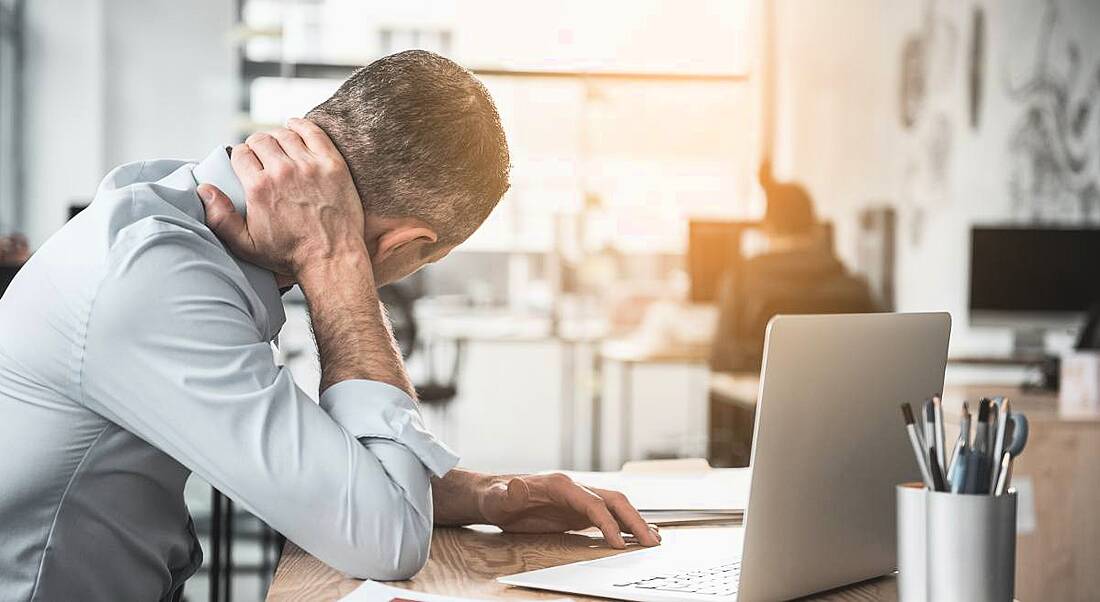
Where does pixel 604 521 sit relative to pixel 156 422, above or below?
below

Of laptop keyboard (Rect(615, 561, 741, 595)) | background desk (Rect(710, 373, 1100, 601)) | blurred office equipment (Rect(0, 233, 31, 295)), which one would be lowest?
background desk (Rect(710, 373, 1100, 601))

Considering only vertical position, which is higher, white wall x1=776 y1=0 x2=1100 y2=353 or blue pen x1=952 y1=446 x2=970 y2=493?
white wall x1=776 y1=0 x2=1100 y2=353

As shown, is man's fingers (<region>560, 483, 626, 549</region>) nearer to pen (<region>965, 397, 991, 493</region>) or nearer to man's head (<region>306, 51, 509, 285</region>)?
man's head (<region>306, 51, 509, 285</region>)

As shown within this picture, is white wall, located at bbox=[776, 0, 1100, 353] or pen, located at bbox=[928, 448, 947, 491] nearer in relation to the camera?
pen, located at bbox=[928, 448, 947, 491]

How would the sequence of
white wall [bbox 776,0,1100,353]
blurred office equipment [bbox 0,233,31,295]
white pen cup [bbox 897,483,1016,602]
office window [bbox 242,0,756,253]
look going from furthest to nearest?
office window [bbox 242,0,756,253] < white wall [bbox 776,0,1100,353] < blurred office equipment [bbox 0,233,31,295] < white pen cup [bbox 897,483,1016,602]

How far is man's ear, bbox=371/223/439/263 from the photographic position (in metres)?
1.13

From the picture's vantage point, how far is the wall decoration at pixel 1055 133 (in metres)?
5.59

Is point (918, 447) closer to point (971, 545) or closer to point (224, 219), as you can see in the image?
point (971, 545)

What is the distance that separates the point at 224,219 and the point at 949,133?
17.7 ft

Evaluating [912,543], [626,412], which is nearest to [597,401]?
[626,412]

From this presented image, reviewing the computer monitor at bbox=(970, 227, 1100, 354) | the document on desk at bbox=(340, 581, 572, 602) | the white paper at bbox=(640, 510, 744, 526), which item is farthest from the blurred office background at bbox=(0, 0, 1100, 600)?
the document on desk at bbox=(340, 581, 572, 602)

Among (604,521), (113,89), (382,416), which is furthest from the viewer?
(113,89)

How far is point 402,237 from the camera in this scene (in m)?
1.14

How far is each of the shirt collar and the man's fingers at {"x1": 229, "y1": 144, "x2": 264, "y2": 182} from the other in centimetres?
1
